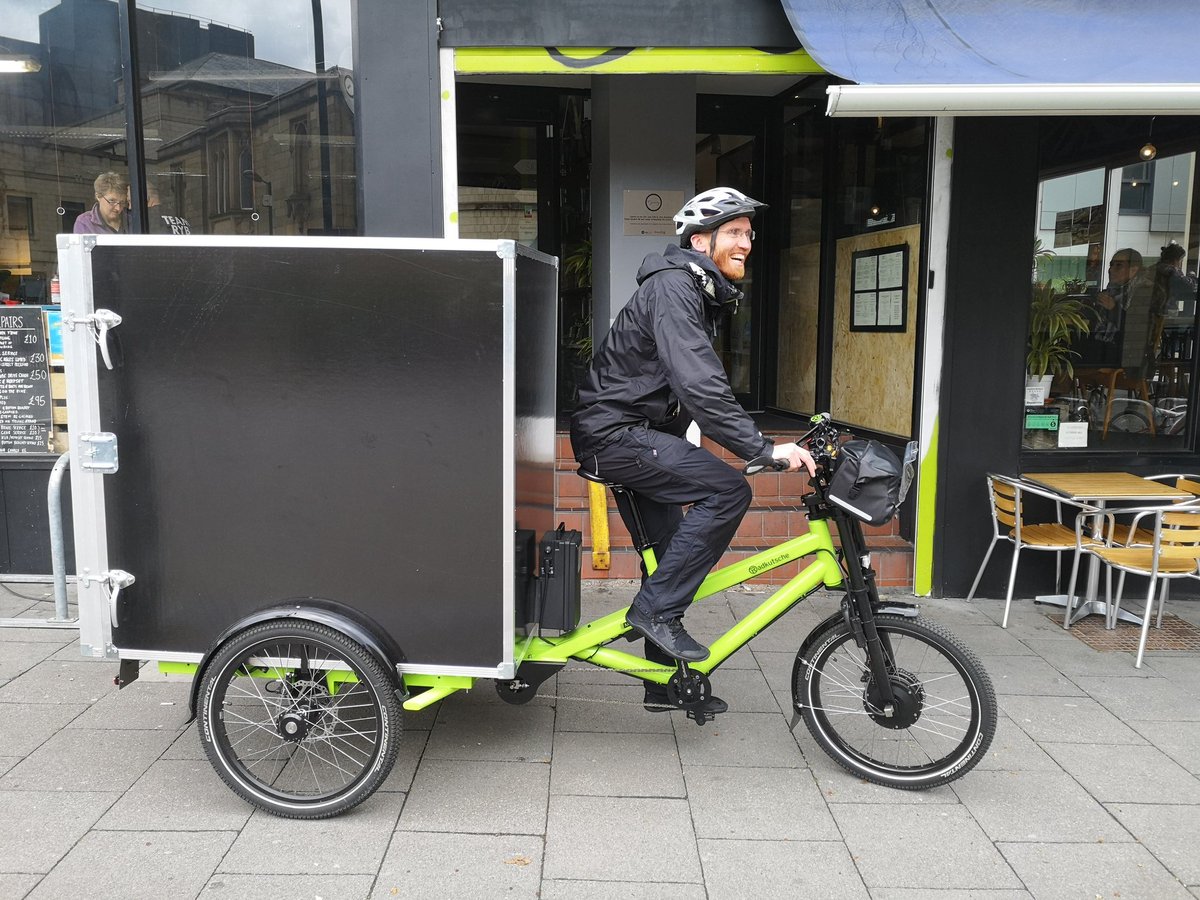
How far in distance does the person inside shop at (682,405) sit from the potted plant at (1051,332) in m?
3.17

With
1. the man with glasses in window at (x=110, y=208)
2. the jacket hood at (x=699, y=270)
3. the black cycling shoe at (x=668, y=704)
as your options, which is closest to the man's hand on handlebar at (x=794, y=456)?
the jacket hood at (x=699, y=270)

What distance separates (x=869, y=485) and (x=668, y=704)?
3.72ft

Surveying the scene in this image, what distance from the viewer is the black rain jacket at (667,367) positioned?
129 inches

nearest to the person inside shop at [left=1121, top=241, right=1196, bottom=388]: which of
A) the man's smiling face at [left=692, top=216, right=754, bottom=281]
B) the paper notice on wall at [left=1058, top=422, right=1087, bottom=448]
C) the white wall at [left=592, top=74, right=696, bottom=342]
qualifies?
the paper notice on wall at [left=1058, top=422, right=1087, bottom=448]

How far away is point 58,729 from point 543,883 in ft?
7.54

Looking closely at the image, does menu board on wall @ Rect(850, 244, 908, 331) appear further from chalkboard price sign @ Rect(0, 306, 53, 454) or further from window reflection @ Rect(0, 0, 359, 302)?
chalkboard price sign @ Rect(0, 306, 53, 454)

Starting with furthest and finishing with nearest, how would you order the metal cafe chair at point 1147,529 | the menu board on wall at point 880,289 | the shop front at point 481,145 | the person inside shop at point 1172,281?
the menu board on wall at point 880,289 → the person inside shop at point 1172,281 → the metal cafe chair at point 1147,529 → the shop front at point 481,145

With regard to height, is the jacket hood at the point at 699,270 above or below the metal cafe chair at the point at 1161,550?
above

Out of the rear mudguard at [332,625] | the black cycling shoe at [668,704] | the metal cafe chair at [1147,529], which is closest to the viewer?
the rear mudguard at [332,625]

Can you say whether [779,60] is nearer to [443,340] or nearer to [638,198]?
[638,198]

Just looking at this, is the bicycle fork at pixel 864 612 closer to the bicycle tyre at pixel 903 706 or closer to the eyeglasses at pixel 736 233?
the bicycle tyre at pixel 903 706

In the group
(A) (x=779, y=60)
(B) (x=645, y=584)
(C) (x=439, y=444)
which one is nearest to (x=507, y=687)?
(B) (x=645, y=584)

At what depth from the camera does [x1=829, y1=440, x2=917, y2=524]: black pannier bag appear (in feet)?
10.7

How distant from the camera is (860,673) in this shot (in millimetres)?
3594
